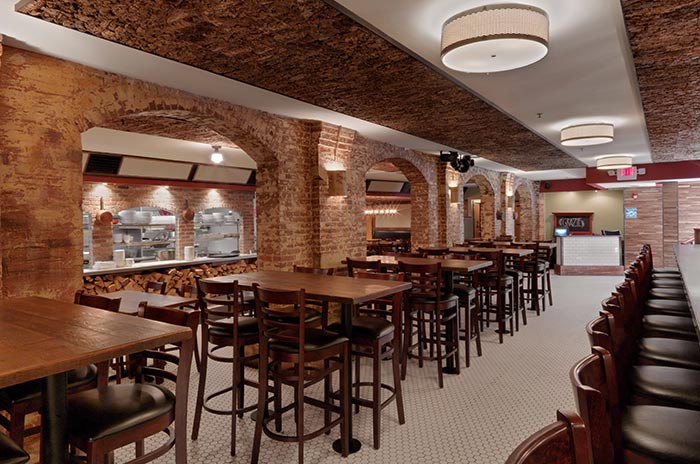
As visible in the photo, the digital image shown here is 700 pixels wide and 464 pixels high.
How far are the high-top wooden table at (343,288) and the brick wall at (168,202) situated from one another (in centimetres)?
596

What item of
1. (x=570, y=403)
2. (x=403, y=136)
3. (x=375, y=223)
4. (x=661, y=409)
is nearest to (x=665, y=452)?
(x=661, y=409)

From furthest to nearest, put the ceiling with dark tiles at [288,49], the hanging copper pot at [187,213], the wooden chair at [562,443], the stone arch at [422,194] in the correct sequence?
the hanging copper pot at [187,213] → the stone arch at [422,194] → the ceiling with dark tiles at [288,49] → the wooden chair at [562,443]

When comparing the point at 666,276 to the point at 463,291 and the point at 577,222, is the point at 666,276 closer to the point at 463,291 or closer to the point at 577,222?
the point at 463,291

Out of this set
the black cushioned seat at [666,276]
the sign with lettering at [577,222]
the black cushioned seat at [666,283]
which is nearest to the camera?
the black cushioned seat at [666,283]

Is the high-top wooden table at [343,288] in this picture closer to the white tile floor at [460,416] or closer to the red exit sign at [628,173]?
the white tile floor at [460,416]

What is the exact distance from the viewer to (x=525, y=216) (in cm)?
1620

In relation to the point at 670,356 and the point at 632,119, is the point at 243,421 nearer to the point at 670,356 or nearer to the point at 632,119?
the point at 670,356

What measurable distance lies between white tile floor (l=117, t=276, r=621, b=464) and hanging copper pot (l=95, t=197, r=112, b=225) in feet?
16.5

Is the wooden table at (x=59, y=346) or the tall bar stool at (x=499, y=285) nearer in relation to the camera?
the wooden table at (x=59, y=346)

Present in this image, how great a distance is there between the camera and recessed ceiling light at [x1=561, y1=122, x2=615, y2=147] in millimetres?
6121

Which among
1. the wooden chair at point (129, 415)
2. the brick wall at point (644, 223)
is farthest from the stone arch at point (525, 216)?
the wooden chair at point (129, 415)

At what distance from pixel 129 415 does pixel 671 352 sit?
2909 mm

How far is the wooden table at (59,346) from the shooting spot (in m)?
1.51

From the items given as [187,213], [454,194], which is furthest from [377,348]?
[187,213]
